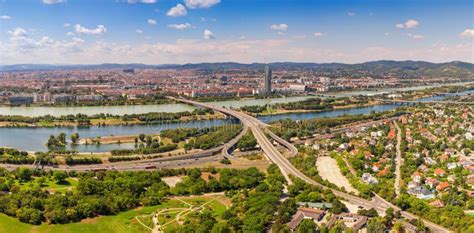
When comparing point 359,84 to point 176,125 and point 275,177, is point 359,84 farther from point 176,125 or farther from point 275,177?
point 275,177

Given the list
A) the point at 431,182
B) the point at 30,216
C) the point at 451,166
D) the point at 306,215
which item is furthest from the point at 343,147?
the point at 30,216

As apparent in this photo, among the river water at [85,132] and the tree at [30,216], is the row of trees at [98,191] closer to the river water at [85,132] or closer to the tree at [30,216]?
the tree at [30,216]

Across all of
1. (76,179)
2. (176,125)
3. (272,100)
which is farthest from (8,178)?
(272,100)

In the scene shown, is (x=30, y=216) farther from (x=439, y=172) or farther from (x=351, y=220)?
(x=439, y=172)

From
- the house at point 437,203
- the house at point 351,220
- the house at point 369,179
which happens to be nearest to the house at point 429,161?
the house at point 369,179

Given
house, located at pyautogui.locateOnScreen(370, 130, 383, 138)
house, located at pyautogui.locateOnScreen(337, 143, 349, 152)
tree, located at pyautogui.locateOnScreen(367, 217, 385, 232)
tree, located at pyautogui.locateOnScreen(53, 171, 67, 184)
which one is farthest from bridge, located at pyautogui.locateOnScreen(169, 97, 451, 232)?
tree, located at pyautogui.locateOnScreen(53, 171, 67, 184)

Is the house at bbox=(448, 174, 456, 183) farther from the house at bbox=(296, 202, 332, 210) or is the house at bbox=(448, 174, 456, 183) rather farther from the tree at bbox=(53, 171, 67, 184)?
the tree at bbox=(53, 171, 67, 184)
